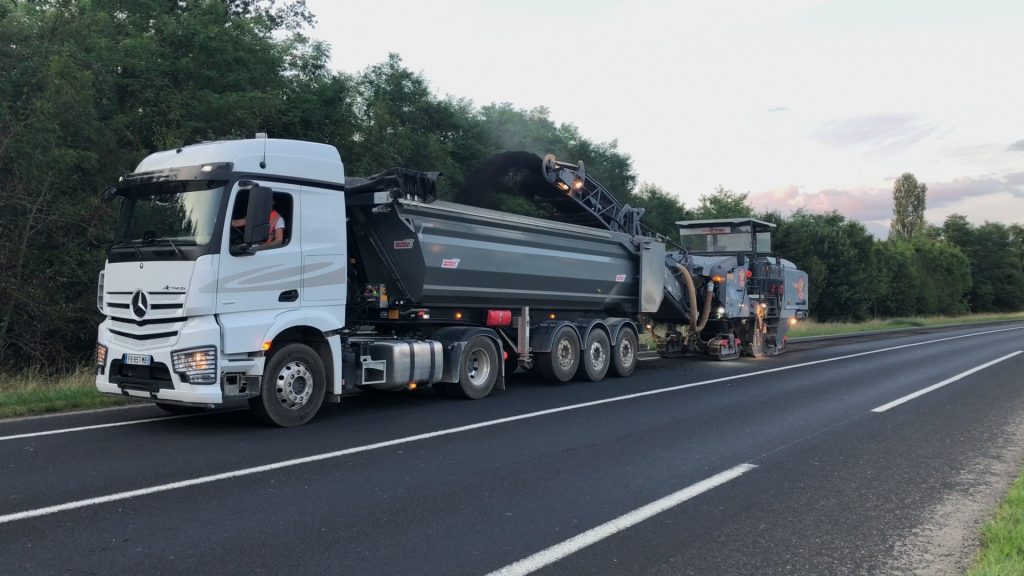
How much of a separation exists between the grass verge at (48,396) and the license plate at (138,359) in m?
2.14

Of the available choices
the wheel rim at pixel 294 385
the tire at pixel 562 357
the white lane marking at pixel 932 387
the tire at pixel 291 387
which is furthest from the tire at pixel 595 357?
the wheel rim at pixel 294 385

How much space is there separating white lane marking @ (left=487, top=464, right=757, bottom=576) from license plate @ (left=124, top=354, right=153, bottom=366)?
555cm

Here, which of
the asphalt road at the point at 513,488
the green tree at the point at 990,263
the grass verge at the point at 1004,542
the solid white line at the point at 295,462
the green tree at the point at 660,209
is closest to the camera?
the grass verge at the point at 1004,542

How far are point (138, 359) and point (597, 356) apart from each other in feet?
26.8

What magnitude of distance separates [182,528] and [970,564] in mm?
4983

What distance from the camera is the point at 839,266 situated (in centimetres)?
4759

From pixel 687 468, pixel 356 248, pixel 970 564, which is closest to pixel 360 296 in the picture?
pixel 356 248

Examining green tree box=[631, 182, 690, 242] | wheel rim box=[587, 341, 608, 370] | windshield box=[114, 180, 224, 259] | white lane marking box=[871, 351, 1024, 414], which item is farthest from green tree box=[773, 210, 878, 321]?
windshield box=[114, 180, 224, 259]

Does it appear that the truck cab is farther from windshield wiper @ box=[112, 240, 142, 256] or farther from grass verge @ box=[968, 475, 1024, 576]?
grass verge @ box=[968, 475, 1024, 576]

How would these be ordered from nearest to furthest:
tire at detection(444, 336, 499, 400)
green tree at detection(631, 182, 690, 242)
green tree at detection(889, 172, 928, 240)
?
tire at detection(444, 336, 499, 400) → green tree at detection(631, 182, 690, 242) → green tree at detection(889, 172, 928, 240)

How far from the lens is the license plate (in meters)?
8.26

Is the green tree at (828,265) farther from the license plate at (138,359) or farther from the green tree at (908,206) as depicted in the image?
the green tree at (908,206)

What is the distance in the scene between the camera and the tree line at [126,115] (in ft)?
46.1

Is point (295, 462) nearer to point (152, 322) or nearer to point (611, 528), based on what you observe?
point (152, 322)
